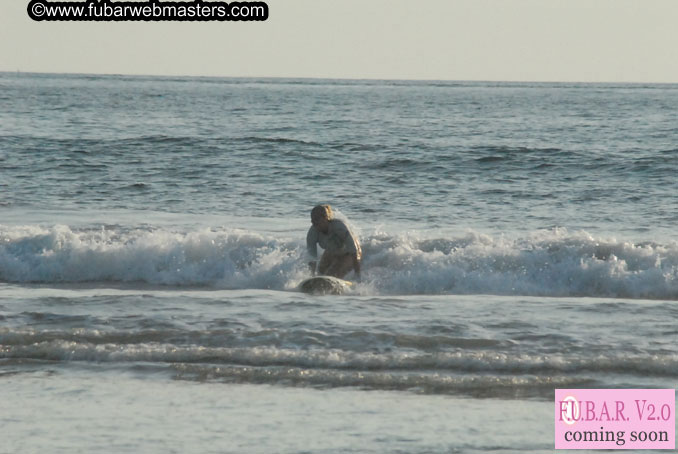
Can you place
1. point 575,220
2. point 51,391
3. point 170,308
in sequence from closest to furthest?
point 51,391 < point 170,308 < point 575,220

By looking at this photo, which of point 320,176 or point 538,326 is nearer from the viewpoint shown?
point 538,326

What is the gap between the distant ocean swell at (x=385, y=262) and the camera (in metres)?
14.4

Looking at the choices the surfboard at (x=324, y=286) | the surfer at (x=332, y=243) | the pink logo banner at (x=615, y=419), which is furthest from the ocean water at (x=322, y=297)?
the surfer at (x=332, y=243)

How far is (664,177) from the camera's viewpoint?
25.3 metres

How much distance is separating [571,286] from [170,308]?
590 centimetres

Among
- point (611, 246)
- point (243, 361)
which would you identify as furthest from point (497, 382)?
point (611, 246)

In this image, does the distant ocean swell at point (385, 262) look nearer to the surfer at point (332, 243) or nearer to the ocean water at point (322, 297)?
the ocean water at point (322, 297)

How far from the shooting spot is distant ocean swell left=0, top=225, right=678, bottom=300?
14.4m

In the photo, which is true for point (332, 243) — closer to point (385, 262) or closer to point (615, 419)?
point (385, 262)

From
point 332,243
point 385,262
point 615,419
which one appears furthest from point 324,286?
point 615,419

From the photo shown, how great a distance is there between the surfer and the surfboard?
377 millimetres

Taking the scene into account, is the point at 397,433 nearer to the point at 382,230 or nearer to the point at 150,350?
the point at 150,350

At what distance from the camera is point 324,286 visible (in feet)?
41.9

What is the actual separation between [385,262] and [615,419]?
25.4ft
